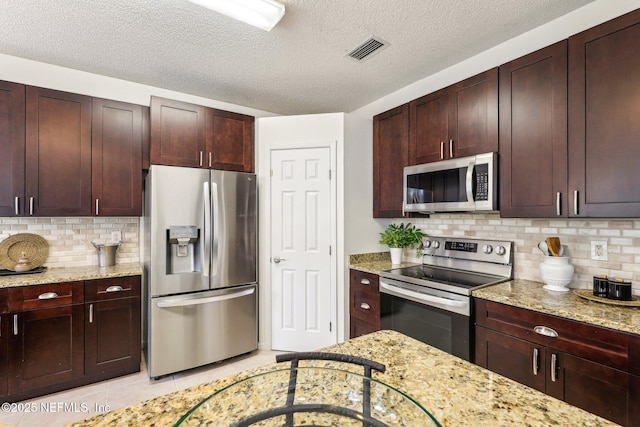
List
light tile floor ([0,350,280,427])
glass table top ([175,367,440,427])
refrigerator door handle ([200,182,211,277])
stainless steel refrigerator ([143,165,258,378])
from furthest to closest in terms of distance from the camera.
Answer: refrigerator door handle ([200,182,211,277]) → stainless steel refrigerator ([143,165,258,378]) → light tile floor ([0,350,280,427]) → glass table top ([175,367,440,427])

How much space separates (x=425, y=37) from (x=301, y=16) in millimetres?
917

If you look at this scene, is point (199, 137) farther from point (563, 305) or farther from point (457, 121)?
point (563, 305)

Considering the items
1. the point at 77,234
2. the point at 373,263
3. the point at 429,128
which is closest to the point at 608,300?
the point at 429,128

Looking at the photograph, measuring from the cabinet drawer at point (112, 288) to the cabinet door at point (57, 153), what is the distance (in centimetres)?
61

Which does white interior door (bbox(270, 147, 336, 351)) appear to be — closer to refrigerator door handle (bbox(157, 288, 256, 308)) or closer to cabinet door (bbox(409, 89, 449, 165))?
refrigerator door handle (bbox(157, 288, 256, 308))

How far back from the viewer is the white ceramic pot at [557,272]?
1862 millimetres

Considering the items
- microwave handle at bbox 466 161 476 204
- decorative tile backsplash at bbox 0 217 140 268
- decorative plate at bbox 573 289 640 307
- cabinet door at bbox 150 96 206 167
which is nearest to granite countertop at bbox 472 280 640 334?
decorative plate at bbox 573 289 640 307

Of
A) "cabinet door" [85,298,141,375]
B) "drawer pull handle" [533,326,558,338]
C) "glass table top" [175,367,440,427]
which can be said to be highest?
"glass table top" [175,367,440,427]

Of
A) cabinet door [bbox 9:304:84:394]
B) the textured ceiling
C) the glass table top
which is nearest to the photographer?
the glass table top

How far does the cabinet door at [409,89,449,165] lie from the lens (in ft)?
8.00

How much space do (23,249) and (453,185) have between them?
3.59 meters

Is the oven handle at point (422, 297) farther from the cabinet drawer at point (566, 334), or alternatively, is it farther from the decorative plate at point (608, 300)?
the decorative plate at point (608, 300)

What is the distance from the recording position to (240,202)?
289 cm

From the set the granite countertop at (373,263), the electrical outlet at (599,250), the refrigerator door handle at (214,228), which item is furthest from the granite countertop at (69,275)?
the electrical outlet at (599,250)
